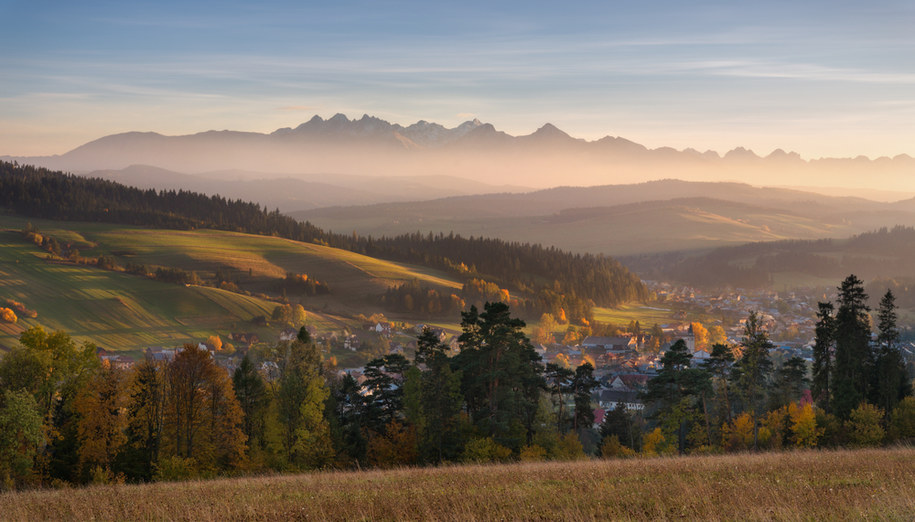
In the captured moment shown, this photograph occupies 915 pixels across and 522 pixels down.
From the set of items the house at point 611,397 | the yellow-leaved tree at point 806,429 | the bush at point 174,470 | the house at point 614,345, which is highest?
the yellow-leaved tree at point 806,429

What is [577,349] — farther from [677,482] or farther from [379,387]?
[677,482]

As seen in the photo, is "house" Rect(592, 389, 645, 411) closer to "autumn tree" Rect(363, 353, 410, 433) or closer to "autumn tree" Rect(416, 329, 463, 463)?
"autumn tree" Rect(363, 353, 410, 433)

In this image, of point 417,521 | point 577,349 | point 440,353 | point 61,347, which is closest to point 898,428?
point 440,353

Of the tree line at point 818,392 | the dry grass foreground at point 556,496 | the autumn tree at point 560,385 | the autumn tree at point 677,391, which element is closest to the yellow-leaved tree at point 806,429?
the tree line at point 818,392

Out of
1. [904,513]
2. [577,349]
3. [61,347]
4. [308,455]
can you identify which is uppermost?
[904,513]

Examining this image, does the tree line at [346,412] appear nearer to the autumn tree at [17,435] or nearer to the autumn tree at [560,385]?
the autumn tree at [17,435]

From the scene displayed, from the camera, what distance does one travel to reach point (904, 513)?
15031 millimetres

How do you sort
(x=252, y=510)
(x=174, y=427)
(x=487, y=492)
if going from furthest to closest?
1. (x=174, y=427)
2. (x=487, y=492)
3. (x=252, y=510)

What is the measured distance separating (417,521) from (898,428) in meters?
49.8

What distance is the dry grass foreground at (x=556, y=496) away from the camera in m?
16.8

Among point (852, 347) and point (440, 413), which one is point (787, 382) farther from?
point (440, 413)

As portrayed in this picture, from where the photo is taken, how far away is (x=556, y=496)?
1944cm

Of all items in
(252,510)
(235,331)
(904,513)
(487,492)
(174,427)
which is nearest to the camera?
(904,513)

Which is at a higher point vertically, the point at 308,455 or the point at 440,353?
the point at 440,353
